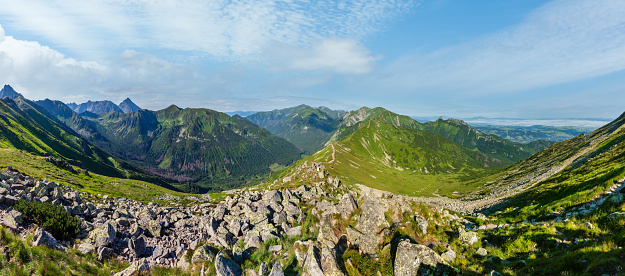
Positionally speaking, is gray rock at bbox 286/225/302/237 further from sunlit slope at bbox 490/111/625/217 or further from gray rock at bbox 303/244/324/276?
sunlit slope at bbox 490/111/625/217

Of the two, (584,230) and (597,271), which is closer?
(597,271)

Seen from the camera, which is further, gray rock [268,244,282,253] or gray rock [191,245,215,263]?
gray rock [268,244,282,253]

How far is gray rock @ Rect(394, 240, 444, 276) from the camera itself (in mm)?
11023

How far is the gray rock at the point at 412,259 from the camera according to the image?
11023 millimetres

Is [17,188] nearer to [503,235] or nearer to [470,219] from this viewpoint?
[503,235]

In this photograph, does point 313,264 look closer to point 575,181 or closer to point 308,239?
point 308,239

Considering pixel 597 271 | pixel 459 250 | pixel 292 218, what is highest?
pixel 597 271

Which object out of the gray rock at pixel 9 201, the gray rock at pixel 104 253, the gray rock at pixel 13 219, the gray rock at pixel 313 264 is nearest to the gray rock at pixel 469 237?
the gray rock at pixel 313 264

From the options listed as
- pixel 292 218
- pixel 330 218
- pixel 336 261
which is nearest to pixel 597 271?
pixel 336 261

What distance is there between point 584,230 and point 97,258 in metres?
32.8

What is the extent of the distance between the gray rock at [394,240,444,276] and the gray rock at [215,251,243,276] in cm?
1057

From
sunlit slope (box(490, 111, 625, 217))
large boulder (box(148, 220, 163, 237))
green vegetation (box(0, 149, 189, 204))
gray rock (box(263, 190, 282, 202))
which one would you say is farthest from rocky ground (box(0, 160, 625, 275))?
green vegetation (box(0, 149, 189, 204))

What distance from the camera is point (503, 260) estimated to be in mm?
12141

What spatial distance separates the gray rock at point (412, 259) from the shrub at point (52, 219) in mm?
27820
